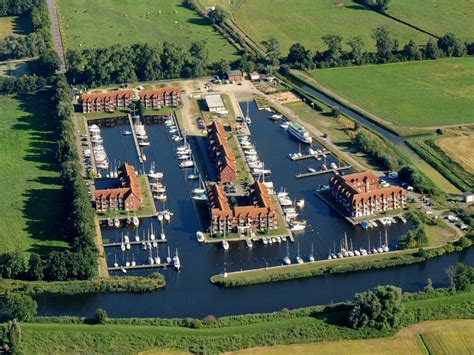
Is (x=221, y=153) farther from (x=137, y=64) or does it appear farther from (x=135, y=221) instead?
(x=137, y=64)

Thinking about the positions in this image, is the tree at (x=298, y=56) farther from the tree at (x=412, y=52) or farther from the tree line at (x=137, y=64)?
the tree at (x=412, y=52)

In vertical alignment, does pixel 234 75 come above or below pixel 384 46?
below

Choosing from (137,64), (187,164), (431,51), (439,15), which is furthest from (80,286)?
(439,15)

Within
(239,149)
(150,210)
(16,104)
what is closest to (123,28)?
(16,104)

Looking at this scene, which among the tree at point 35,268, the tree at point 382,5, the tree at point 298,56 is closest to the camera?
the tree at point 35,268

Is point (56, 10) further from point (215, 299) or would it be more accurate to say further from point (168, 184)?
point (215, 299)

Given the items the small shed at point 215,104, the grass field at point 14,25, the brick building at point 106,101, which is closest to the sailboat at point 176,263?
the small shed at point 215,104

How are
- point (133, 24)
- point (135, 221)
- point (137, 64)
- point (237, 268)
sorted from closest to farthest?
point (237, 268) → point (135, 221) → point (137, 64) → point (133, 24)
